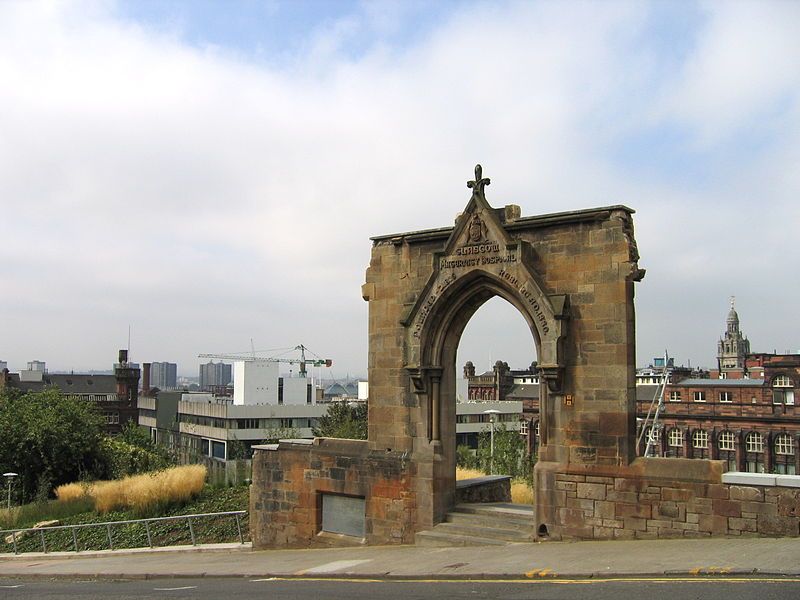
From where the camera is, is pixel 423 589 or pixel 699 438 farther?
pixel 699 438

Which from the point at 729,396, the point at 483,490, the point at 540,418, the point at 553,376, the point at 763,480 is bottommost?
the point at 483,490

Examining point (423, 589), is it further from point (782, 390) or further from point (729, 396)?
point (729, 396)

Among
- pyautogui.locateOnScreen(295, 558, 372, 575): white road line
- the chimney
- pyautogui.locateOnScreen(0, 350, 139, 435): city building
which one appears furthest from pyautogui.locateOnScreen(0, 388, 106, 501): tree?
the chimney

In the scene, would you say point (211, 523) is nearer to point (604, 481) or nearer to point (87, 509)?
point (87, 509)

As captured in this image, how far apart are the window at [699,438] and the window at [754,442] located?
3.31m

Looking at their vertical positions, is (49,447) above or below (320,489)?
below

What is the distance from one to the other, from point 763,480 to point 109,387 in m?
105

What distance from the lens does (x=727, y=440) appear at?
2418 inches

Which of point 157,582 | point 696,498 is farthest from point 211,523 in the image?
→ point 696,498

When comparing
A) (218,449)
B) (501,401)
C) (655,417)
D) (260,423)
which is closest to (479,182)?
(655,417)

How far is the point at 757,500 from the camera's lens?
10.7m

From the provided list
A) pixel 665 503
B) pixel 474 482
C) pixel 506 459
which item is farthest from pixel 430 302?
pixel 506 459

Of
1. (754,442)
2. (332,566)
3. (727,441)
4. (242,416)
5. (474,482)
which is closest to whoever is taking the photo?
(332,566)

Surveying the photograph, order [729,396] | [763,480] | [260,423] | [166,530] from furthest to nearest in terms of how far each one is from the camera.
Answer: [260,423]
[729,396]
[166,530]
[763,480]
